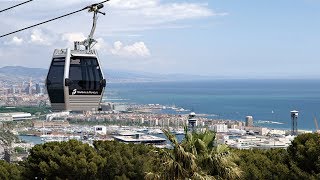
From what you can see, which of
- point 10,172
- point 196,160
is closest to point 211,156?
point 196,160


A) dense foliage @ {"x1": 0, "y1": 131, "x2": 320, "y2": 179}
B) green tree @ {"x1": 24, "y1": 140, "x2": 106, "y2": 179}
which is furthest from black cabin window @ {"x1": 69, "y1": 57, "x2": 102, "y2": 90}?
green tree @ {"x1": 24, "y1": 140, "x2": 106, "y2": 179}

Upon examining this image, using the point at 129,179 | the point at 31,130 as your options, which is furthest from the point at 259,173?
the point at 31,130

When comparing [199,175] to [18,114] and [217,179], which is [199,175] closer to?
[217,179]

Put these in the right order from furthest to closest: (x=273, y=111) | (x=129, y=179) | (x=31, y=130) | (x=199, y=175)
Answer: (x=273, y=111), (x=31, y=130), (x=129, y=179), (x=199, y=175)

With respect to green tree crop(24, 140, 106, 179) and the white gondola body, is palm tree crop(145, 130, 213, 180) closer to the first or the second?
the white gondola body

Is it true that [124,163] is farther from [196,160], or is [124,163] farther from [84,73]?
[196,160]

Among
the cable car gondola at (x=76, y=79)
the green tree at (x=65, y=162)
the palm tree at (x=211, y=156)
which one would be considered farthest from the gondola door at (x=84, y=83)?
the green tree at (x=65, y=162)
